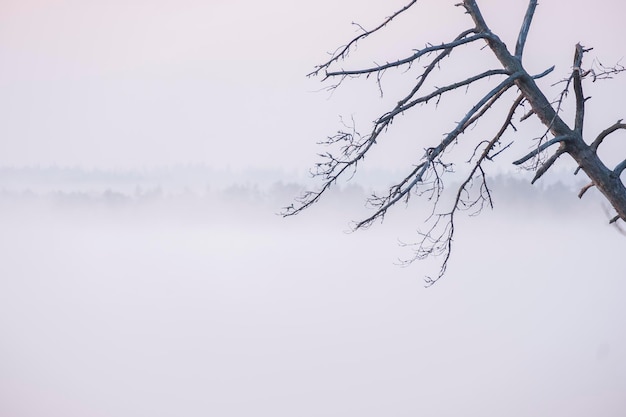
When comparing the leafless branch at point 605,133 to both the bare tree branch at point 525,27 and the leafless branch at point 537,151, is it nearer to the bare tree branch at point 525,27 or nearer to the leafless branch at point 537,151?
the leafless branch at point 537,151

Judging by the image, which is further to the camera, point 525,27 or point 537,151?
point 525,27

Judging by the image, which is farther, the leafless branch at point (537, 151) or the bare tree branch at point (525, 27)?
the bare tree branch at point (525, 27)

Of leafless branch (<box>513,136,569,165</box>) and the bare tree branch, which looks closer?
leafless branch (<box>513,136,569,165</box>)

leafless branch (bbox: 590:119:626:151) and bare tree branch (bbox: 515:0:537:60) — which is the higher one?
bare tree branch (bbox: 515:0:537:60)

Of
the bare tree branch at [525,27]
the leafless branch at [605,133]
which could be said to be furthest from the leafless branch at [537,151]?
the bare tree branch at [525,27]

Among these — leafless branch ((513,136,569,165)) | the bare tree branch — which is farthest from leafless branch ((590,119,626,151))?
the bare tree branch

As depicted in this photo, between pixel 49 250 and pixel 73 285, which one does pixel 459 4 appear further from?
pixel 49 250

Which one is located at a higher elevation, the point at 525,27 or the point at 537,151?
the point at 525,27

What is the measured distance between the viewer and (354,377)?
76438 mm

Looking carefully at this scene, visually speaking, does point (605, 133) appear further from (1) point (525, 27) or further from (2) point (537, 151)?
(1) point (525, 27)

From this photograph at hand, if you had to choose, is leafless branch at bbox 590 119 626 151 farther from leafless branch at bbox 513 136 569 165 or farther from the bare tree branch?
the bare tree branch

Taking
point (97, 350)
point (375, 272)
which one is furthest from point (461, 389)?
point (375, 272)

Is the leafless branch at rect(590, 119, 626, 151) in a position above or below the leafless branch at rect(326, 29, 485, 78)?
below

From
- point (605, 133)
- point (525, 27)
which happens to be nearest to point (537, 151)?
point (605, 133)
